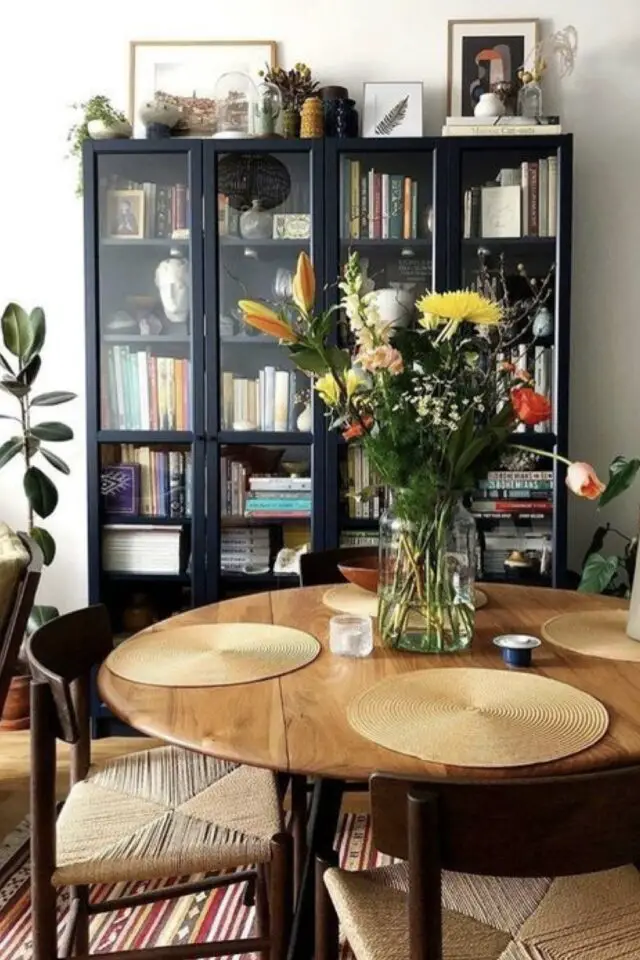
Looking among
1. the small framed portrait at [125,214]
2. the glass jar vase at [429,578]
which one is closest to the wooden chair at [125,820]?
the glass jar vase at [429,578]

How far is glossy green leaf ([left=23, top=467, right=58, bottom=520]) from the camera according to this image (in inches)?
118

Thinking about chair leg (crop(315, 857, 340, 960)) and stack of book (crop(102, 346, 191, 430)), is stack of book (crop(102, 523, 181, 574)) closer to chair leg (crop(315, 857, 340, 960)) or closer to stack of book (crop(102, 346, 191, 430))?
stack of book (crop(102, 346, 191, 430))

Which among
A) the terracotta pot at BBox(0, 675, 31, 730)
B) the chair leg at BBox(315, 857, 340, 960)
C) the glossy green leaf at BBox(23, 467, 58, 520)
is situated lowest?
the terracotta pot at BBox(0, 675, 31, 730)

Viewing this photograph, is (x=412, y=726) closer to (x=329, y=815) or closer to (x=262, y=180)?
(x=329, y=815)

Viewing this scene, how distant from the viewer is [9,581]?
73.7 inches

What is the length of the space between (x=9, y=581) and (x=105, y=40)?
2.25 metres

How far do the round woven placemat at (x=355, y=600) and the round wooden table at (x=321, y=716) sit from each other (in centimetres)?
9

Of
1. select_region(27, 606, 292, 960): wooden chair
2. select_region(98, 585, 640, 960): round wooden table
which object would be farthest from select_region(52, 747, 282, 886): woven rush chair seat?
select_region(98, 585, 640, 960): round wooden table

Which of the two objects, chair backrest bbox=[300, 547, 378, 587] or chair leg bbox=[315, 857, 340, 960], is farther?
chair backrest bbox=[300, 547, 378, 587]

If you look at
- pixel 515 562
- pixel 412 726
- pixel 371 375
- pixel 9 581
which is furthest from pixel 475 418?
pixel 515 562

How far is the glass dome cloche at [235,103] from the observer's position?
304cm

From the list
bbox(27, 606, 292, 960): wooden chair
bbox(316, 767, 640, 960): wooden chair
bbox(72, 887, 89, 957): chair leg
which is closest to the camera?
bbox(316, 767, 640, 960): wooden chair

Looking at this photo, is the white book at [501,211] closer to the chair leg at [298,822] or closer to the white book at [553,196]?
the white book at [553,196]

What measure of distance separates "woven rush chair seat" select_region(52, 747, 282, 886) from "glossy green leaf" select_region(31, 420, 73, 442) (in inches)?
60.0
